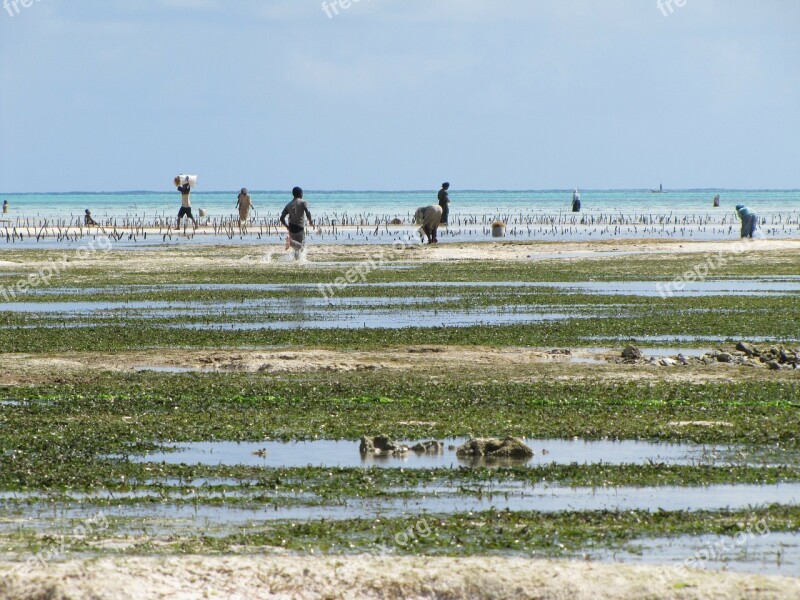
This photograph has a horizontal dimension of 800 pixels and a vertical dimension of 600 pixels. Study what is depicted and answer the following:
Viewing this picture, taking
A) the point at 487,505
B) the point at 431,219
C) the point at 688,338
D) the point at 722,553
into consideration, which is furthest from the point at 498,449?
the point at 431,219

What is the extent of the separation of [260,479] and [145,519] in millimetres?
1412

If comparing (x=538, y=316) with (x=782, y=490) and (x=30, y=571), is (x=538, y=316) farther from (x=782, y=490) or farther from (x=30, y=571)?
(x=30, y=571)

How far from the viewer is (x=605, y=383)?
15539 mm

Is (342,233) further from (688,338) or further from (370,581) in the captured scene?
(370,581)

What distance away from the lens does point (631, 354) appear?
A: 17.3m

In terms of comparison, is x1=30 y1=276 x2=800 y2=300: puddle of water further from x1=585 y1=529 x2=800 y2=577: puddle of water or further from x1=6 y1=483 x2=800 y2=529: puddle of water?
x1=585 y1=529 x2=800 y2=577: puddle of water

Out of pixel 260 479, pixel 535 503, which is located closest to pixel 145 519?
pixel 260 479

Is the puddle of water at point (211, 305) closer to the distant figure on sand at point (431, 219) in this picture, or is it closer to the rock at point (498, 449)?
the rock at point (498, 449)

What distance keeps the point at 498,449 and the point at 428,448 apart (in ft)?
2.23

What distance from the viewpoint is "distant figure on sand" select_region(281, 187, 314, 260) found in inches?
1384

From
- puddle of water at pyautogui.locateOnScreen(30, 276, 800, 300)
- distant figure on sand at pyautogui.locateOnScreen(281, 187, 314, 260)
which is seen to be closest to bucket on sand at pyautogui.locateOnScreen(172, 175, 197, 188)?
distant figure on sand at pyautogui.locateOnScreen(281, 187, 314, 260)

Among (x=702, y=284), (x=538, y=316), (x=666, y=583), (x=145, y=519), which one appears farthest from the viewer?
(x=702, y=284)

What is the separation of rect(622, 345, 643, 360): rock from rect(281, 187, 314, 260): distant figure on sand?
16812mm

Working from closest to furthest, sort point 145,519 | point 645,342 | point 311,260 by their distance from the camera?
point 145,519, point 645,342, point 311,260
